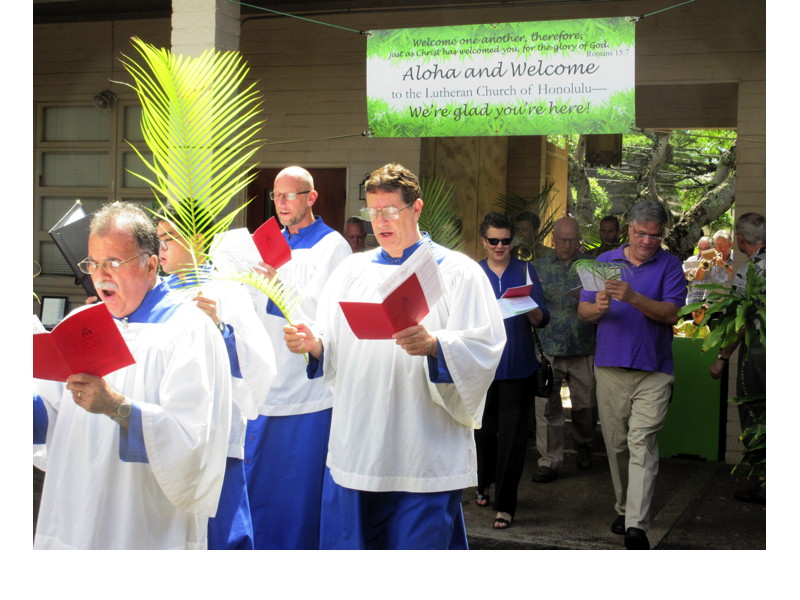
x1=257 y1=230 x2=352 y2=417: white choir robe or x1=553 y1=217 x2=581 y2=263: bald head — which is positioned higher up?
x1=553 y1=217 x2=581 y2=263: bald head

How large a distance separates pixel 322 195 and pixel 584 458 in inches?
150

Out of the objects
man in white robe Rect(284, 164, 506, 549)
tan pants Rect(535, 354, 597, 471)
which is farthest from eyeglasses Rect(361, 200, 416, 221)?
tan pants Rect(535, 354, 597, 471)

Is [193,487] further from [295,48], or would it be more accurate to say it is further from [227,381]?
[295,48]

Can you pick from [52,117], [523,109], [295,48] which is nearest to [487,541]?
[523,109]

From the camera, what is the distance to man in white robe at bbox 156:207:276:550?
434 cm

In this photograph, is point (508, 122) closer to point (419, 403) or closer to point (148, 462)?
point (419, 403)

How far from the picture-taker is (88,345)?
314 centimetres

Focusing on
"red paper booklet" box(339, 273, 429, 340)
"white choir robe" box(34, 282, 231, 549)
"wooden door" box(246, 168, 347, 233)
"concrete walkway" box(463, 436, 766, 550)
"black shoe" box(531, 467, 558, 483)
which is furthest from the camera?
"wooden door" box(246, 168, 347, 233)

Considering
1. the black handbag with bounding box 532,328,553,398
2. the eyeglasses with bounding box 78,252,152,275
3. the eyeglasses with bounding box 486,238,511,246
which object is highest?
the eyeglasses with bounding box 486,238,511,246

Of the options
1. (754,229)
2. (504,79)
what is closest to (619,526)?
(754,229)

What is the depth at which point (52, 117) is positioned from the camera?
436 inches

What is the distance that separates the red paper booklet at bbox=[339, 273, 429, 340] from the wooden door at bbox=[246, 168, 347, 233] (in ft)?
20.6

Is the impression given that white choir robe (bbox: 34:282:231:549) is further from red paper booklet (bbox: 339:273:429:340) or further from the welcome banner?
the welcome banner

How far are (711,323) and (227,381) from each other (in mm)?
3158
